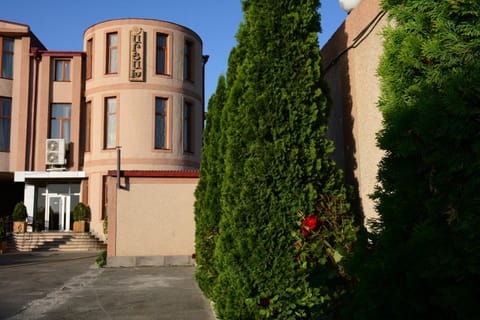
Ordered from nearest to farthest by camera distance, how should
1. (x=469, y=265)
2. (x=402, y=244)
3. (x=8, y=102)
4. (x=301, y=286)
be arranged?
(x=469, y=265), (x=402, y=244), (x=301, y=286), (x=8, y=102)

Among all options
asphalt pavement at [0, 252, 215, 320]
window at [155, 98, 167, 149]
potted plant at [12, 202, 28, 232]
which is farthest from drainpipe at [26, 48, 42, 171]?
asphalt pavement at [0, 252, 215, 320]

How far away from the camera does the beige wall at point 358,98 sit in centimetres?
471

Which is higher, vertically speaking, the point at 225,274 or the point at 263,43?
the point at 263,43

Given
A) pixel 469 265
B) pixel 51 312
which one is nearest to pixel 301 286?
pixel 469 265

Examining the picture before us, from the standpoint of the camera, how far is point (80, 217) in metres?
22.8

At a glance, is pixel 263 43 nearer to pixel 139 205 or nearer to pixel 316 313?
pixel 316 313

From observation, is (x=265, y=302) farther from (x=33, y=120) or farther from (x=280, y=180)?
(x=33, y=120)

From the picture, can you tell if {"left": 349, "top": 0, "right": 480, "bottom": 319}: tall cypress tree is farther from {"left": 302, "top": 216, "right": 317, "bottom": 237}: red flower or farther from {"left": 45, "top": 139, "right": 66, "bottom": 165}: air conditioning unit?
{"left": 45, "top": 139, "right": 66, "bottom": 165}: air conditioning unit

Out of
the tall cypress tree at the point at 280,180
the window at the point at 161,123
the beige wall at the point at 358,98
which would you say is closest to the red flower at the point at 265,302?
the tall cypress tree at the point at 280,180

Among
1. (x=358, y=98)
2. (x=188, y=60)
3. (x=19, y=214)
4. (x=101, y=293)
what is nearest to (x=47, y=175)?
(x=19, y=214)

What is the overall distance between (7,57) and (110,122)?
6999 millimetres

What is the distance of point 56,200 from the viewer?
80.7 feet

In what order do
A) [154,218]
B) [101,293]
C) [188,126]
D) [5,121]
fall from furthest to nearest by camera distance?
1. [188,126]
2. [5,121]
3. [154,218]
4. [101,293]

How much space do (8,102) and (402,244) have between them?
84.0 feet
